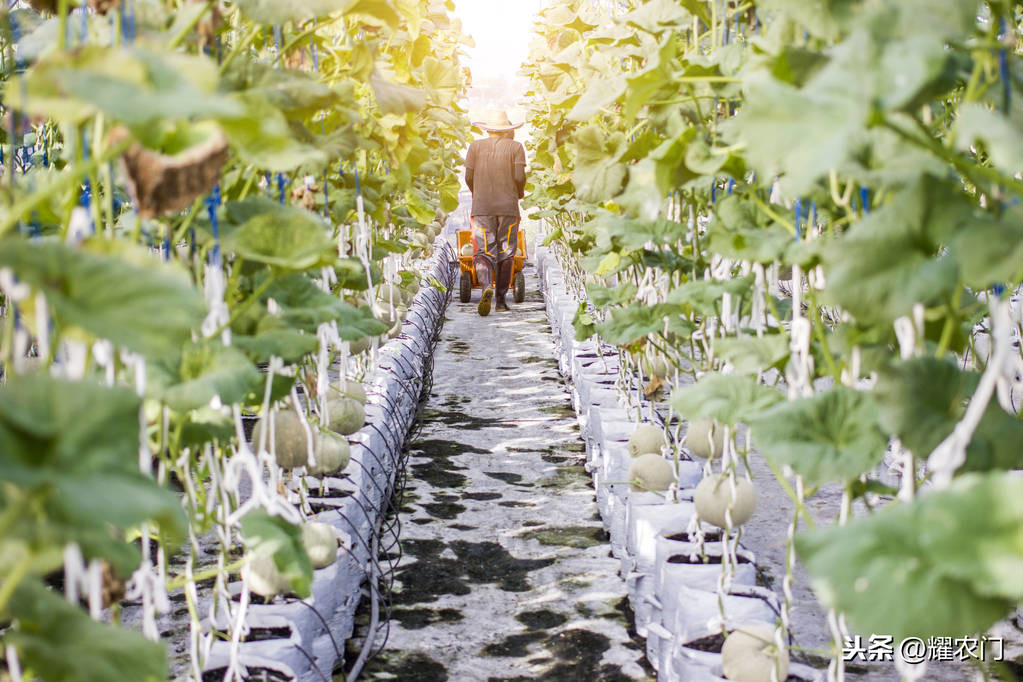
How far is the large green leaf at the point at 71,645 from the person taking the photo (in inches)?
27.6

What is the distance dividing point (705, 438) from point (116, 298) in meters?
1.53

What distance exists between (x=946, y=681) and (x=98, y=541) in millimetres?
1857

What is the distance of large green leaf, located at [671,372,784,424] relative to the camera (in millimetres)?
1231

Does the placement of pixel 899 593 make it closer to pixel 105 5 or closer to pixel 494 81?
pixel 105 5

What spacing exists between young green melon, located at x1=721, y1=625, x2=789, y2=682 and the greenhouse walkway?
2.09 ft

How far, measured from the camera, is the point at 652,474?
2277 mm

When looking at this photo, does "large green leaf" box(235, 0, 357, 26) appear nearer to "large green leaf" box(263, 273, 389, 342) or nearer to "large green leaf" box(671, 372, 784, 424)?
"large green leaf" box(263, 273, 389, 342)

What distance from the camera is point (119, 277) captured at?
0.65 metres

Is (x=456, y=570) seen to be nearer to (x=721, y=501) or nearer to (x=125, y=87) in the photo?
(x=721, y=501)

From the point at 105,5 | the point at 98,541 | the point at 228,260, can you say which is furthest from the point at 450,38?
the point at 98,541

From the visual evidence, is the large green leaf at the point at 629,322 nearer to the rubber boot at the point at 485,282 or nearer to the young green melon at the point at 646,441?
the young green melon at the point at 646,441

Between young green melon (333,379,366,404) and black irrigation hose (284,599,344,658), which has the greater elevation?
young green melon (333,379,366,404)

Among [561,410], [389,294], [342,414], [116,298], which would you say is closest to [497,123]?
[561,410]

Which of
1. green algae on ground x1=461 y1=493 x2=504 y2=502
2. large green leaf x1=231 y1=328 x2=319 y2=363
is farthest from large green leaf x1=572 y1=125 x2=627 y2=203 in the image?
green algae on ground x1=461 y1=493 x2=504 y2=502
